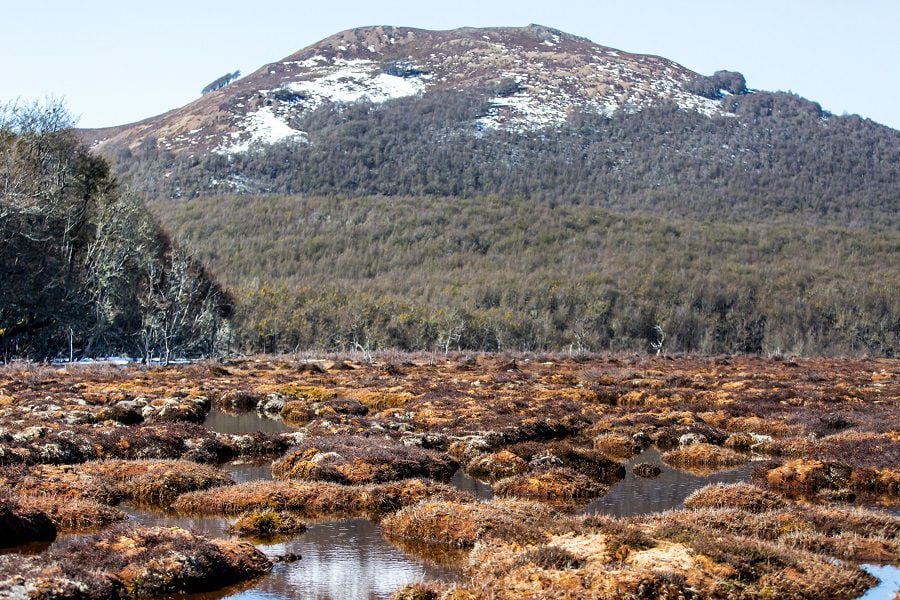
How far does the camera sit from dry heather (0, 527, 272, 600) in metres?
11.3

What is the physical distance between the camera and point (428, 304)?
167625 millimetres

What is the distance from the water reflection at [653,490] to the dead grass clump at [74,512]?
1001 centimetres

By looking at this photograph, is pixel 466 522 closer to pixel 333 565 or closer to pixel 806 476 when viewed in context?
pixel 333 565

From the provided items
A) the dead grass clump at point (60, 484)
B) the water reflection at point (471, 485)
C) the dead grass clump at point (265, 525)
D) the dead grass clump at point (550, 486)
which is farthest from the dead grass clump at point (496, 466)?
the dead grass clump at point (60, 484)

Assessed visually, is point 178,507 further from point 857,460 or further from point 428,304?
point 428,304

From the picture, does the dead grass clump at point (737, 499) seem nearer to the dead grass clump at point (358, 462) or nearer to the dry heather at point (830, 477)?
the dry heather at point (830, 477)

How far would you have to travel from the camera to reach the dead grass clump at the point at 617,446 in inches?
1113

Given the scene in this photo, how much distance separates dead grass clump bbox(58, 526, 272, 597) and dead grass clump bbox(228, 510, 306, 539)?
2133mm

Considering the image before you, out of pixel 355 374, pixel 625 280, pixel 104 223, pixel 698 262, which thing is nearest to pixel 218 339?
pixel 104 223

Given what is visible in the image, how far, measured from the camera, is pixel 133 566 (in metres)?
12.6

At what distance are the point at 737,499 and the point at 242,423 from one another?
2122cm

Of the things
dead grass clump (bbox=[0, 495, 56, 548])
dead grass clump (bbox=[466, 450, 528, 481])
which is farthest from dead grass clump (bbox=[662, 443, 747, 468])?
dead grass clump (bbox=[0, 495, 56, 548])

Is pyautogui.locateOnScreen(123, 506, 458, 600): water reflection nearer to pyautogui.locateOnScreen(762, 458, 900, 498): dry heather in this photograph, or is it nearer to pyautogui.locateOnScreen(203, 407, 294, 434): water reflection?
pyautogui.locateOnScreen(762, 458, 900, 498): dry heather

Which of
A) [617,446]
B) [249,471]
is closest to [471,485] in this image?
[249,471]
